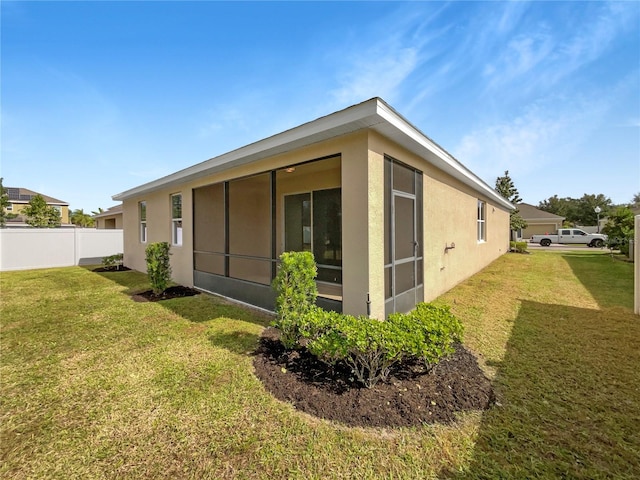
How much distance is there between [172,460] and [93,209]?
213 ft

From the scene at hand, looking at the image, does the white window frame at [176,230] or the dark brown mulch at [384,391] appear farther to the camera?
the white window frame at [176,230]

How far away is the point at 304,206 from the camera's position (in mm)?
7766

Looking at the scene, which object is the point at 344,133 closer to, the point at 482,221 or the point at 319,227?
the point at 319,227

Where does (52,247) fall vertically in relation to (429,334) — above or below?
above

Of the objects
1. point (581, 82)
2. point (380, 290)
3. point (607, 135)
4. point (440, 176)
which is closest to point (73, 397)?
point (380, 290)

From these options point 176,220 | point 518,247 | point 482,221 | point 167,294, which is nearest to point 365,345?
point 167,294

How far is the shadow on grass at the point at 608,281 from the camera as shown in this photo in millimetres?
6205

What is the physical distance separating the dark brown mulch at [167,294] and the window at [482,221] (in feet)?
33.8

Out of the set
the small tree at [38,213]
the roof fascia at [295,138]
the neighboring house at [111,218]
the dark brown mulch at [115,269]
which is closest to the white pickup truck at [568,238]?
the roof fascia at [295,138]

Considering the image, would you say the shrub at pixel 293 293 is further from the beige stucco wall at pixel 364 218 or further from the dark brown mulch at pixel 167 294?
the dark brown mulch at pixel 167 294

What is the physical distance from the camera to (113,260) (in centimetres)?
1146

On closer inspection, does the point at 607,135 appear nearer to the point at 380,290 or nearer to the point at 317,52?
the point at 317,52

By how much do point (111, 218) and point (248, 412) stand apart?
24419mm

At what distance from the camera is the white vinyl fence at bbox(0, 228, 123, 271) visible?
1206cm
